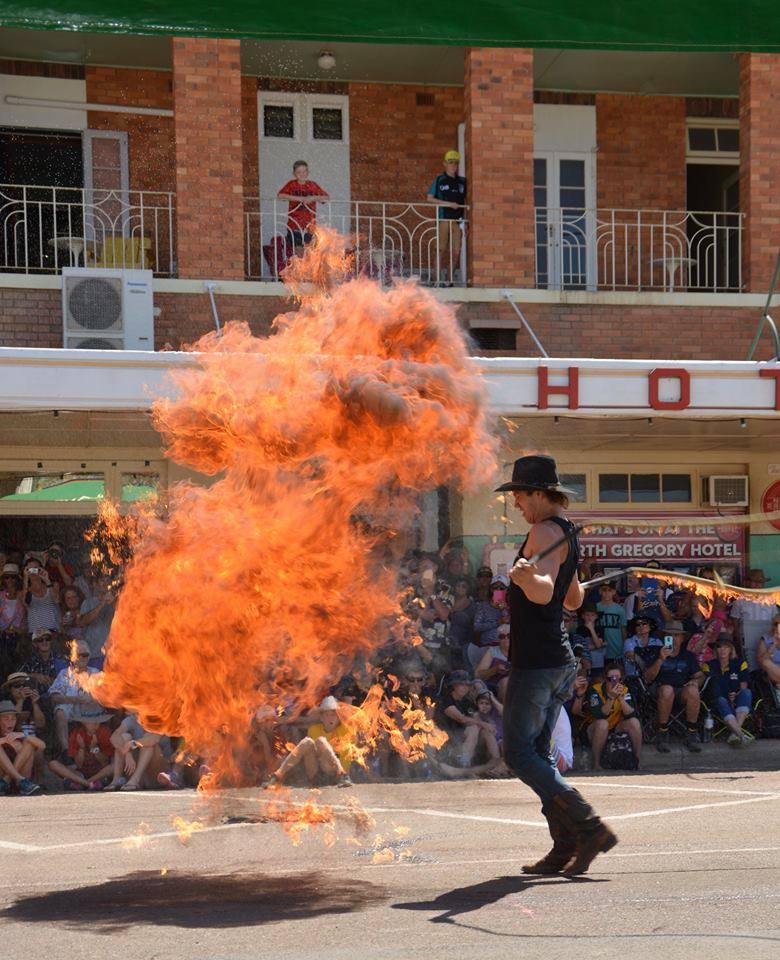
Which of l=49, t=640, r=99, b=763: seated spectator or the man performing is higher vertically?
the man performing

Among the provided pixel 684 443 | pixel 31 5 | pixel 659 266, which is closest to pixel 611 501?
pixel 684 443

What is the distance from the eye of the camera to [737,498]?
1611 centimetres

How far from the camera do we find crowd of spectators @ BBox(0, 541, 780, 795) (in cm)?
1055

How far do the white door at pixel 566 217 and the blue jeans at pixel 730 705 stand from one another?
571 centimetres

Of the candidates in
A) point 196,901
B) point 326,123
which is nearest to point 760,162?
point 326,123

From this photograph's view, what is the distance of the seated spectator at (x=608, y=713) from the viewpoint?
11.7 m

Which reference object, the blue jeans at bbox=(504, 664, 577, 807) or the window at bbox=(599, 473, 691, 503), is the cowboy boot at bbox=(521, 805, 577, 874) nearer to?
the blue jeans at bbox=(504, 664, 577, 807)

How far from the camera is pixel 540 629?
6082 millimetres

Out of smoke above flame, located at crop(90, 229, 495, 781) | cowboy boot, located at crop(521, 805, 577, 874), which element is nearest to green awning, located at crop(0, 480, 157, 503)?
smoke above flame, located at crop(90, 229, 495, 781)

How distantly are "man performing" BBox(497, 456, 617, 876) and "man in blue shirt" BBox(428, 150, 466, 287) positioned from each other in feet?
30.1

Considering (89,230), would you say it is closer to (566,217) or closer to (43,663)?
(566,217)

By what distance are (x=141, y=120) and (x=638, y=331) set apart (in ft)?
20.3

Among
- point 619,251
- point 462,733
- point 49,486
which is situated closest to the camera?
point 462,733

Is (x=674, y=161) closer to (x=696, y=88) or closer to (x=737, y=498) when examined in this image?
(x=696, y=88)
